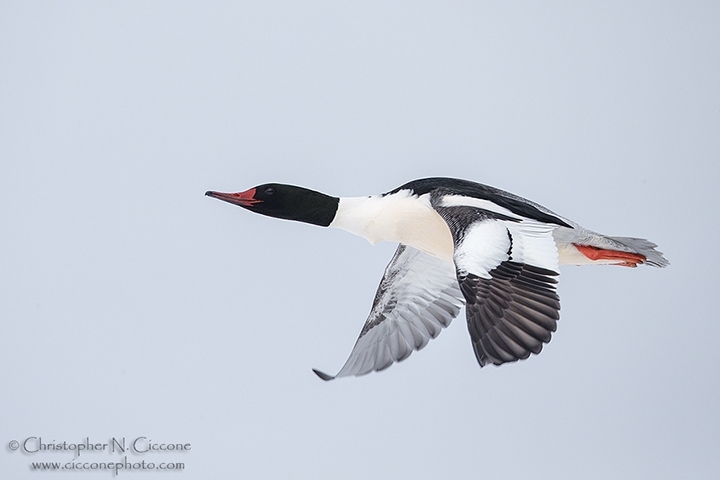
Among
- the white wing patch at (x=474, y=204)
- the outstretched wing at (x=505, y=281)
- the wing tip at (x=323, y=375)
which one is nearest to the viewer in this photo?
the outstretched wing at (x=505, y=281)

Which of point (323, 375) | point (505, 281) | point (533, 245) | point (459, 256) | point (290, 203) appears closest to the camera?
point (505, 281)

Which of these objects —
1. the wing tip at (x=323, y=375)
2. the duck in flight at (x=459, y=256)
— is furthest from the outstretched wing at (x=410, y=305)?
the wing tip at (x=323, y=375)

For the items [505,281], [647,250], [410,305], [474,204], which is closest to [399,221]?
[474,204]

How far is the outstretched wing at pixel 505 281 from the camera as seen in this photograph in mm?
2611

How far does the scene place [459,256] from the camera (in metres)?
2.92

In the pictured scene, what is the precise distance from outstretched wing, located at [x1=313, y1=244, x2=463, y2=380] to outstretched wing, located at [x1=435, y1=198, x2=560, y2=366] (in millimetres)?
1001

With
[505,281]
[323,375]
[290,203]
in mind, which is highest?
[290,203]

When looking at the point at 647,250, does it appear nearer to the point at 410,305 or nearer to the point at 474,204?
the point at 474,204

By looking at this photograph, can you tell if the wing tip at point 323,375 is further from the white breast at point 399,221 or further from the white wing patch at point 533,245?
the white wing patch at point 533,245

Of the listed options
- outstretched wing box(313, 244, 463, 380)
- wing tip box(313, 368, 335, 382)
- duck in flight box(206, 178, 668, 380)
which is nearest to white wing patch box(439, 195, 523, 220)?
duck in flight box(206, 178, 668, 380)

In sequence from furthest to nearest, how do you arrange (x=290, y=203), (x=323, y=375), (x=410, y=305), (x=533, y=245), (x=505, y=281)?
(x=410, y=305), (x=290, y=203), (x=323, y=375), (x=533, y=245), (x=505, y=281)

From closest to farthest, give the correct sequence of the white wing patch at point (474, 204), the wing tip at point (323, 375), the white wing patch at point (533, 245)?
the white wing patch at point (533, 245) → the white wing patch at point (474, 204) → the wing tip at point (323, 375)

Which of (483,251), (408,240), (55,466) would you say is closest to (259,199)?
(408,240)

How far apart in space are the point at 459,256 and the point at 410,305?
4.35 ft
